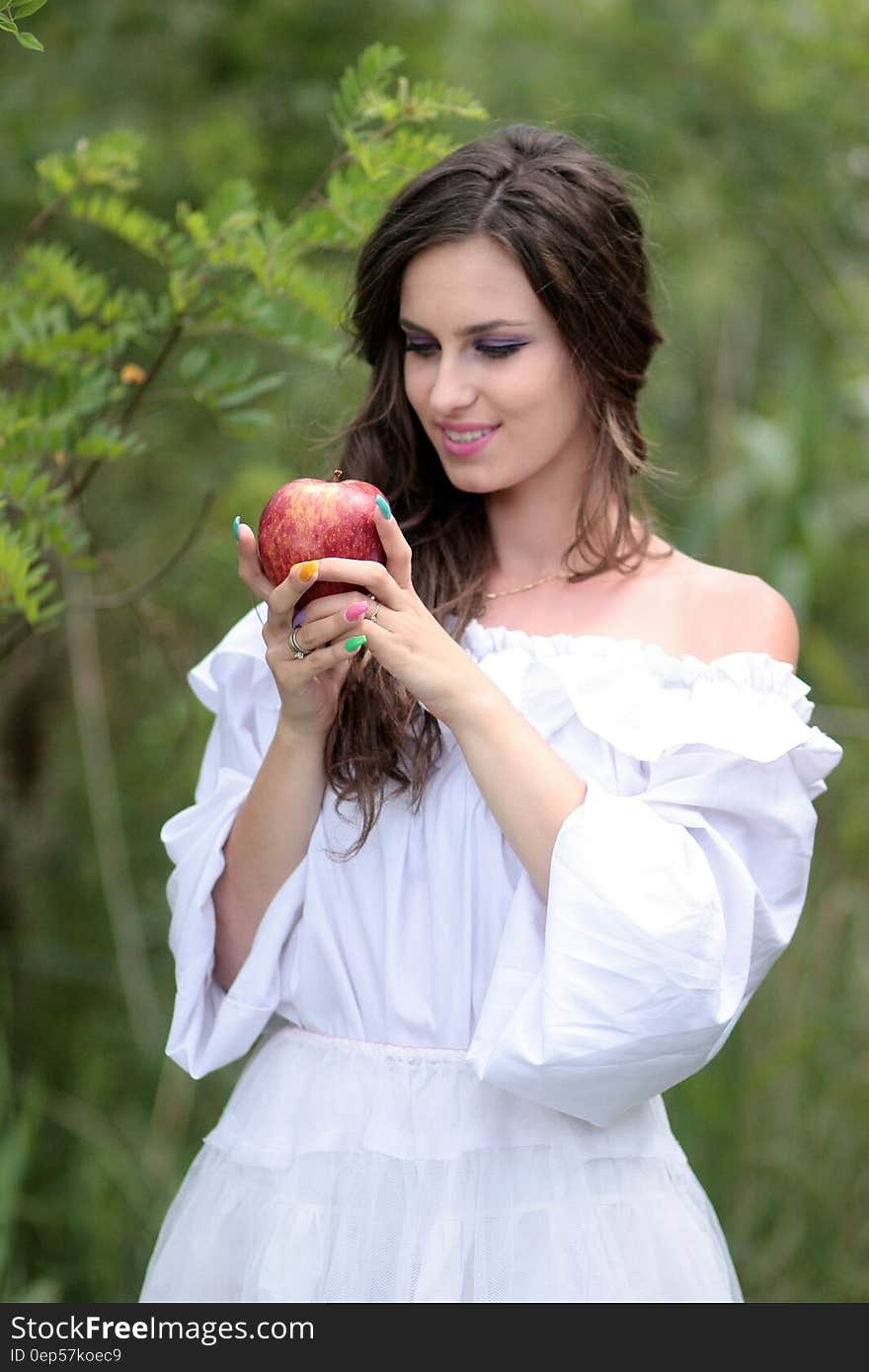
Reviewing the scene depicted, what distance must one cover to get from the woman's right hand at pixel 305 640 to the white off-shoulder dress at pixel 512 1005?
0.44 feet

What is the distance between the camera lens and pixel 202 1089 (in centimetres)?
371

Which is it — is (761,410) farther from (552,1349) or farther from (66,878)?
(552,1349)

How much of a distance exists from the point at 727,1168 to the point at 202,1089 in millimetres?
1255

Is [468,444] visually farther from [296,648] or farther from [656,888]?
[656,888]

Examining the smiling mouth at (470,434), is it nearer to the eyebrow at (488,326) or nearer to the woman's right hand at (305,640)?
the eyebrow at (488,326)

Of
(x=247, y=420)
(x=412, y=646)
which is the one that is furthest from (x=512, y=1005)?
(x=247, y=420)

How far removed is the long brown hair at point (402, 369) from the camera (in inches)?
73.7

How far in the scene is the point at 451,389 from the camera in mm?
1834

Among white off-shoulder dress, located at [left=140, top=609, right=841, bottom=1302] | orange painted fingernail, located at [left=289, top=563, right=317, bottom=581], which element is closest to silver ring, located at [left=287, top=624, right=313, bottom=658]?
orange painted fingernail, located at [left=289, top=563, right=317, bottom=581]

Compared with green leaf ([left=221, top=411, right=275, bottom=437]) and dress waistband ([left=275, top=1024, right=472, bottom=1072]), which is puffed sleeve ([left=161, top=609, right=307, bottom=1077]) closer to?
dress waistband ([left=275, top=1024, right=472, bottom=1072])

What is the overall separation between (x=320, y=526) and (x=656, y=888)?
0.52m

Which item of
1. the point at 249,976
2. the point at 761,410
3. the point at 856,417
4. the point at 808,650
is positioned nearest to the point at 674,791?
the point at 249,976

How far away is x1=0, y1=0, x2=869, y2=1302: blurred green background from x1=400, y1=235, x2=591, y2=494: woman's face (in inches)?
32.4

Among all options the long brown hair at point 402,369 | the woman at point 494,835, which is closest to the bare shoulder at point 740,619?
the woman at point 494,835
